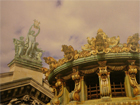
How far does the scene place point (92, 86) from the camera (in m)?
12.8

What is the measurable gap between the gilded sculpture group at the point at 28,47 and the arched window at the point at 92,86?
20.5 meters

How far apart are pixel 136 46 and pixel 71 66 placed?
172 inches

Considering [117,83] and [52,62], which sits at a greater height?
[52,62]

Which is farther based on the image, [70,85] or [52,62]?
[52,62]

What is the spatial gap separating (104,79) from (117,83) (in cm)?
147

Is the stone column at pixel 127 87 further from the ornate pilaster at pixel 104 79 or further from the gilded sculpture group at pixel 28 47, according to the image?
the gilded sculpture group at pixel 28 47

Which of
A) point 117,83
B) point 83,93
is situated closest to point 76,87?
point 83,93

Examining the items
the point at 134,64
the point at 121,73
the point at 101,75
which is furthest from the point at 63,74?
the point at 134,64

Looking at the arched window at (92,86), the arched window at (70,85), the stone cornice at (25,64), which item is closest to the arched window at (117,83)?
the arched window at (92,86)

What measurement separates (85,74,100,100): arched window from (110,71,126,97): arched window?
3.19 feet

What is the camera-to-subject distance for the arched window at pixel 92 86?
12.2m

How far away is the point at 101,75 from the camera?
1178 centimetres

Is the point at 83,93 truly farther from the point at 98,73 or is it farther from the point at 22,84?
the point at 22,84

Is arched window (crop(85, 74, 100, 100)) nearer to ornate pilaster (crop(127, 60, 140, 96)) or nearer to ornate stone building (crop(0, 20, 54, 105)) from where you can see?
ornate pilaster (crop(127, 60, 140, 96))
